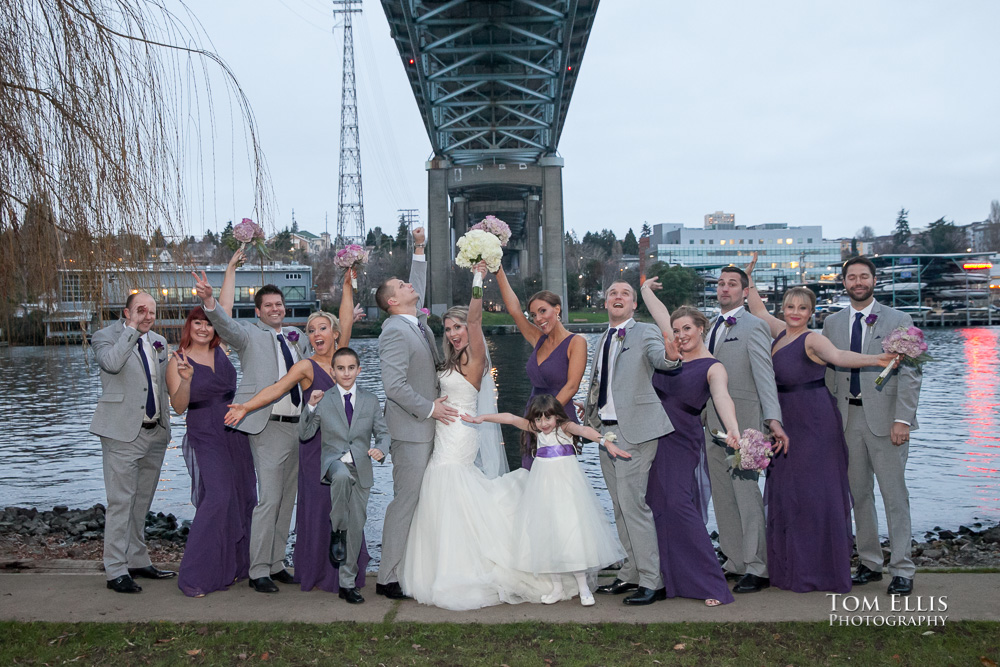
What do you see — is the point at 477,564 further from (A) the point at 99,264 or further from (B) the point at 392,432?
(A) the point at 99,264

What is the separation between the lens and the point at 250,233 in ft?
16.6

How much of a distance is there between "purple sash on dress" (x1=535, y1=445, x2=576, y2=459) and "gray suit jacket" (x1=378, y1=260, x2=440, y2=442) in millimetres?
738

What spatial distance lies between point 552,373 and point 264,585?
2329mm

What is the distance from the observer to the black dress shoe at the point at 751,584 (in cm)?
505

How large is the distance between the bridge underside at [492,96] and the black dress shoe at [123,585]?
2550cm

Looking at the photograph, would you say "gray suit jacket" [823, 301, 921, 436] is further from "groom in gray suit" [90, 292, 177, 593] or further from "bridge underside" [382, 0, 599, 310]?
"bridge underside" [382, 0, 599, 310]

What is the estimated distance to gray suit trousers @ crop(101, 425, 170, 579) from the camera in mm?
5125

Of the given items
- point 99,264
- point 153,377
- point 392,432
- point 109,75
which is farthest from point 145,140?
point 392,432

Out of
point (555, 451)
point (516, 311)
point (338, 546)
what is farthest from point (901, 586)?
point (338, 546)

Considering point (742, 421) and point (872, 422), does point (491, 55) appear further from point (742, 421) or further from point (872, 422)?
point (872, 422)

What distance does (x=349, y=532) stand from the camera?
4957mm

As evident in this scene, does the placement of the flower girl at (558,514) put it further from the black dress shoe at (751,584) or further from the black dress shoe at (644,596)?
the black dress shoe at (751,584)

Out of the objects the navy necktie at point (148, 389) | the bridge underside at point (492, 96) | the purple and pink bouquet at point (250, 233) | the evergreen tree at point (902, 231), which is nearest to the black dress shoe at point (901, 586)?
the purple and pink bouquet at point (250, 233)

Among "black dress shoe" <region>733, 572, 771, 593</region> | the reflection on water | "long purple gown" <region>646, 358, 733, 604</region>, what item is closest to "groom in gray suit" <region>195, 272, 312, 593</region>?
the reflection on water
